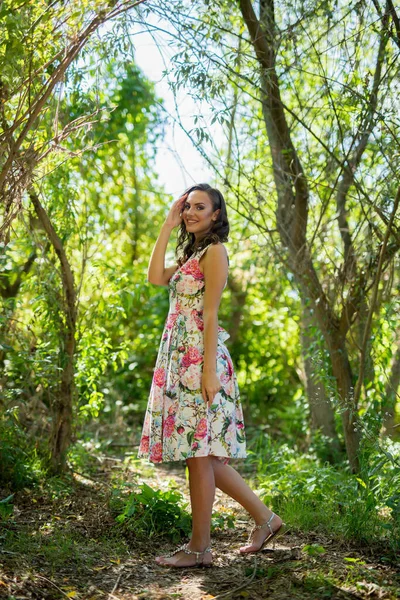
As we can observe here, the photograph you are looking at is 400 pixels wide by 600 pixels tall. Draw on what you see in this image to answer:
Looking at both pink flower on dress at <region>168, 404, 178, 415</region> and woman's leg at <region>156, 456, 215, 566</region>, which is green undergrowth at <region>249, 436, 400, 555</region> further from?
pink flower on dress at <region>168, 404, 178, 415</region>

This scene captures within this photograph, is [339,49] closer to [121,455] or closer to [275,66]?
[275,66]

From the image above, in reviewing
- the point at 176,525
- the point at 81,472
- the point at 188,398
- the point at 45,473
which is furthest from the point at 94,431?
the point at 188,398

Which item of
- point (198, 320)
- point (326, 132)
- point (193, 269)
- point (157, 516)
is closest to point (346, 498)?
point (157, 516)

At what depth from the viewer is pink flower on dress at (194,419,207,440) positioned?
288cm

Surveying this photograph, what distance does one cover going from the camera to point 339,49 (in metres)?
3.75

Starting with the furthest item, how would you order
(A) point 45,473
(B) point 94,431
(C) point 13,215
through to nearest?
(B) point 94,431, (A) point 45,473, (C) point 13,215

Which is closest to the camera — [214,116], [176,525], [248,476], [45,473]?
[176,525]

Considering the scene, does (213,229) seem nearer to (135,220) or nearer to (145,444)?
(145,444)

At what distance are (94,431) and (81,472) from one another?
4.61 ft

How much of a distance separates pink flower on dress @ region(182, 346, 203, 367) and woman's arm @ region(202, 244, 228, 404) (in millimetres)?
57

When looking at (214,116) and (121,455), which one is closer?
(214,116)

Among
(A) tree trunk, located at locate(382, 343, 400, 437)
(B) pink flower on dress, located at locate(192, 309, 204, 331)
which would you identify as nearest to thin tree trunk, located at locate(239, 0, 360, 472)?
(A) tree trunk, located at locate(382, 343, 400, 437)

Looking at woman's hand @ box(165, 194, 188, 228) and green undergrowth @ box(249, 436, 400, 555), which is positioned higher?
woman's hand @ box(165, 194, 188, 228)

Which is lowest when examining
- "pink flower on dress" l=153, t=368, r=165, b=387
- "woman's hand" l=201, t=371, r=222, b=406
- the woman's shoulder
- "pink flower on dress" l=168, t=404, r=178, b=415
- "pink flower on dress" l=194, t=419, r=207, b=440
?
"pink flower on dress" l=194, t=419, r=207, b=440
